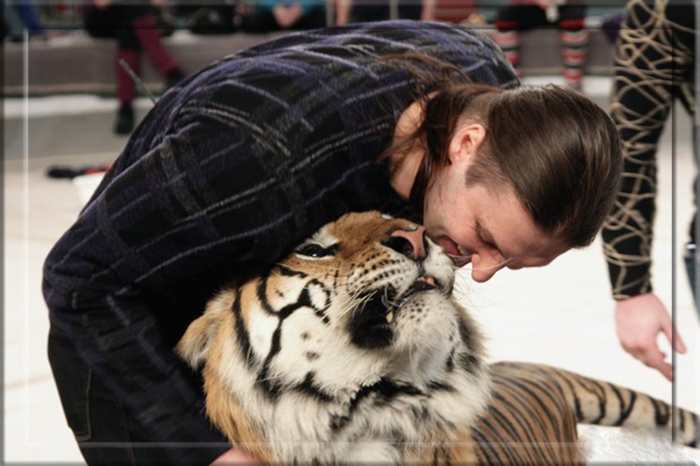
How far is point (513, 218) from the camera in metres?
0.93

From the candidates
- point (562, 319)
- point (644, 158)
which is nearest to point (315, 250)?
point (562, 319)

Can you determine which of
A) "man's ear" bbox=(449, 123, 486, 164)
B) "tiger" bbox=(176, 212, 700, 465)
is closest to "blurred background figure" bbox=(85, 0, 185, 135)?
"tiger" bbox=(176, 212, 700, 465)

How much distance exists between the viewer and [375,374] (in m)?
1.03

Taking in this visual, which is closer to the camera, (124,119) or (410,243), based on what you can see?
(410,243)

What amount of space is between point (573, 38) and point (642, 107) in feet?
0.54

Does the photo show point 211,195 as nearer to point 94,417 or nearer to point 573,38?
point 94,417

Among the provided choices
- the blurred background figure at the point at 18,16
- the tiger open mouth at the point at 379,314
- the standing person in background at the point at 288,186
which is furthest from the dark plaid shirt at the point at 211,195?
the blurred background figure at the point at 18,16

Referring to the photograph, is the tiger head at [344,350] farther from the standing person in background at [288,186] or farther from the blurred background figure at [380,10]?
the blurred background figure at [380,10]

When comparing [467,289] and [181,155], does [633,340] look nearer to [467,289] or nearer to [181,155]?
[467,289]

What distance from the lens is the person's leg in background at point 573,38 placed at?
1.16 m

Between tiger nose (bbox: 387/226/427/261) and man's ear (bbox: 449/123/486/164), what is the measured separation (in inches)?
4.0

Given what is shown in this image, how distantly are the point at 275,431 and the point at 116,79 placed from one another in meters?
0.60

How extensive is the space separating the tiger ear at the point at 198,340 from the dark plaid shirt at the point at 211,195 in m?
0.01

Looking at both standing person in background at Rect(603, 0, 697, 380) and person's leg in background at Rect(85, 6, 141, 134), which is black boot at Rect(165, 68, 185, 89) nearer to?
person's leg in background at Rect(85, 6, 141, 134)
